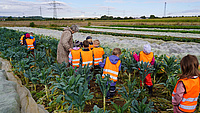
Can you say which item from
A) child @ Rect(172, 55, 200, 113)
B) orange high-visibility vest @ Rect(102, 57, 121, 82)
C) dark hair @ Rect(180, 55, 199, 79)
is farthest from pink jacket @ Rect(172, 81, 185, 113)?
orange high-visibility vest @ Rect(102, 57, 121, 82)

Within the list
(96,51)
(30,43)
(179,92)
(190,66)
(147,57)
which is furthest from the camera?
(30,43)

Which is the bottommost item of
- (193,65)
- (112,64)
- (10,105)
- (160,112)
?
(160,112)

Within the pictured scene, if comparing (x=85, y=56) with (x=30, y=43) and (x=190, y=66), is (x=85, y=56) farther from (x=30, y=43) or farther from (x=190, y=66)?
(x=30, y=43)

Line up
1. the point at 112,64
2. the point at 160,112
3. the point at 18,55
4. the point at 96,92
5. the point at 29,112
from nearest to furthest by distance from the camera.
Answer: the point at 29,112 → the point at 160,112 → the point at 112,64 → the point at 96,92 → the point at 18,55

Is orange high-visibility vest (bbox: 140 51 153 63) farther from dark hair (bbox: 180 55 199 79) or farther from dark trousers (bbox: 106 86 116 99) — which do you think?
dark hair (bbox: 180 55 199 79)

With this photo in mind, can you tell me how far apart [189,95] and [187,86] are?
6.0 inches

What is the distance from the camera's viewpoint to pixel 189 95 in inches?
77.1

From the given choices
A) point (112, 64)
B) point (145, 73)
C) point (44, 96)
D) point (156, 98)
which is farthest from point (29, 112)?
point (156, 98)

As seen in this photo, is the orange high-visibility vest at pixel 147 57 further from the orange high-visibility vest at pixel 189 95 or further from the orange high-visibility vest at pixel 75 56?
the orange high-visibility vest at pixel 75 56

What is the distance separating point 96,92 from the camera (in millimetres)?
3680

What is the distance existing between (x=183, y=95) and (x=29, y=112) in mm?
2614

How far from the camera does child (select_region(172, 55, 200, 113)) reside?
1850 millimetres

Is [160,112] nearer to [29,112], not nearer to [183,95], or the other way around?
[183,95]

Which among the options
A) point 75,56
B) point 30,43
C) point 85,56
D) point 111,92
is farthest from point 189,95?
point 30,43
